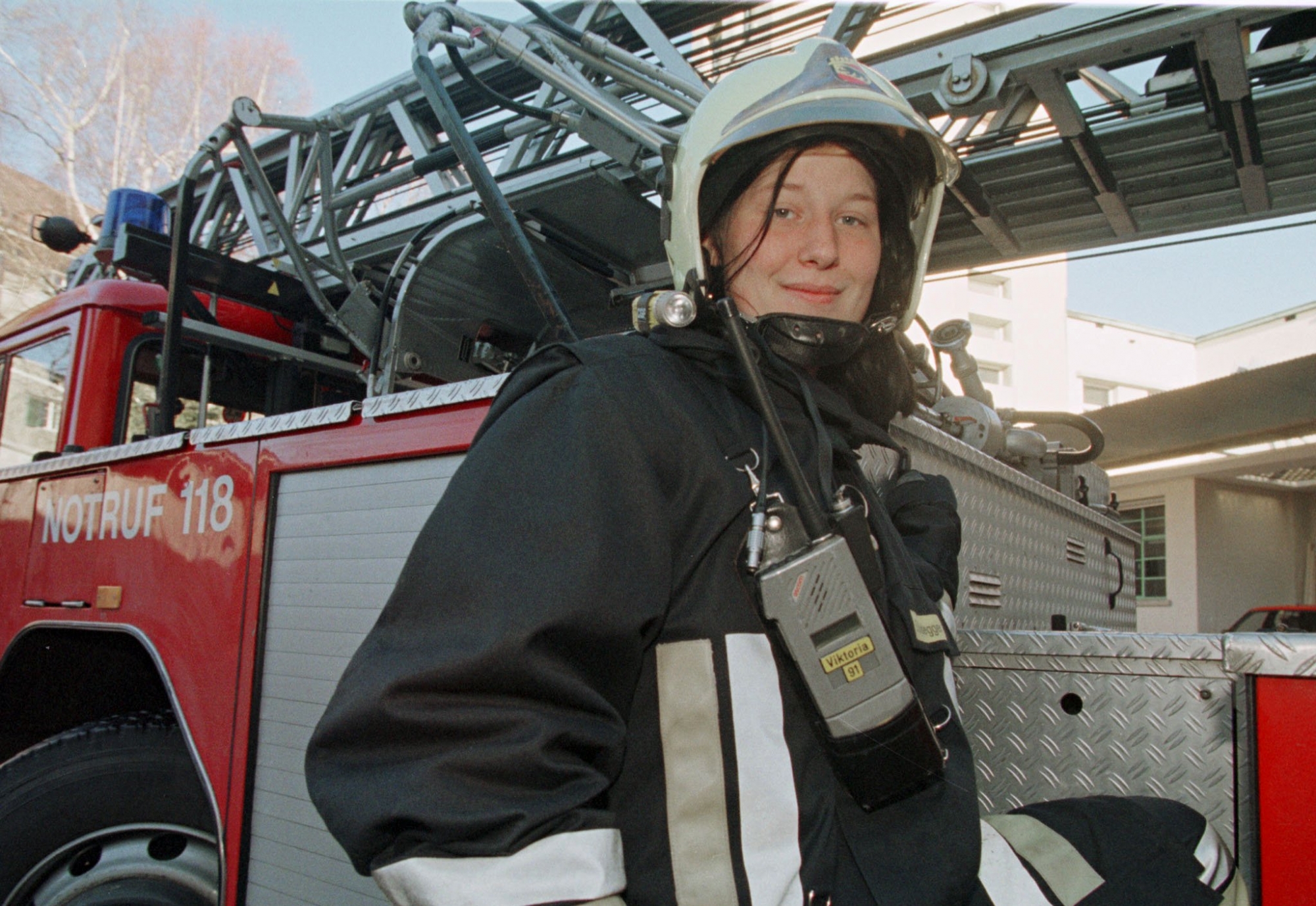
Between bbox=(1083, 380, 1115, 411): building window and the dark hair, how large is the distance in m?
32.0

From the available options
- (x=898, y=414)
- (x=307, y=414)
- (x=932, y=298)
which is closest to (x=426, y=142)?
(x=307, y=414)

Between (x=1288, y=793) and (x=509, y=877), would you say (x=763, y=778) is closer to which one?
(x=509, y=877)

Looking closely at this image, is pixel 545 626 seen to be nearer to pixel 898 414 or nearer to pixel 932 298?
pixel 898 414

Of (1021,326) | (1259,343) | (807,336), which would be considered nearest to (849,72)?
(807,336)

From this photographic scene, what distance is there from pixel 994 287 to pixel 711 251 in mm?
32535

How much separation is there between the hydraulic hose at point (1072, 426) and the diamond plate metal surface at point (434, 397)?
2.16 metres

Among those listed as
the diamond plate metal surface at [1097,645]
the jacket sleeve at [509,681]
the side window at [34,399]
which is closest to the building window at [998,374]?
the side window at [34,399]

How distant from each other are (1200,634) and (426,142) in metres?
3.77

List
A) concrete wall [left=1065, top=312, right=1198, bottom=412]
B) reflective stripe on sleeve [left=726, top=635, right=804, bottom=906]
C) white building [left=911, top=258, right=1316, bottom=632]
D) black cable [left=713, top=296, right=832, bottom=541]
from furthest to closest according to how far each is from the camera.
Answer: concrete wall [left=1065, top=312, right=1198, bottom=412], white building [left=911, top=258, right=1316, bottom=632], black cable [left=713, top=296, right=832, bottom=541], reflective stripe on sleeve [left=726, top=635, right=804, bottom=906]

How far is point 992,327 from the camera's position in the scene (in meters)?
31.6

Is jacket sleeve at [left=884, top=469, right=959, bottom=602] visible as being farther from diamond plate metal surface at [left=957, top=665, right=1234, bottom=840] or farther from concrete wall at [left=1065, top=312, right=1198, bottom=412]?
concrete wall at [left=1065, top=312, right=1198, bottom=412]

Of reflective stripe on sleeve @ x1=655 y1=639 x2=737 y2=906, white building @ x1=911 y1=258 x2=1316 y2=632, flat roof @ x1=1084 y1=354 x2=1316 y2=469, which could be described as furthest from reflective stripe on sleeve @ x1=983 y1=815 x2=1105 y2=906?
flat roof @ x1=1084 y1=354 x2=1316 y2=469

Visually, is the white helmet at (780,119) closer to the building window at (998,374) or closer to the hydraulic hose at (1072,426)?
the hydraulic hose at (1072,426)

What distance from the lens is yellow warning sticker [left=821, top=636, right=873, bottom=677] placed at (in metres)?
0.98
